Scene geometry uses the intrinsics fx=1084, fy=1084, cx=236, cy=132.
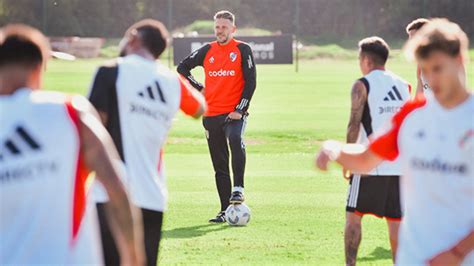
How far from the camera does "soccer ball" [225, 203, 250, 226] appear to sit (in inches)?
469

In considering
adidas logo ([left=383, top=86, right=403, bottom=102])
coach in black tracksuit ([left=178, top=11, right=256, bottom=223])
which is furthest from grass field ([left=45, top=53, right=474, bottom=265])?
adidas logo ([left=383, top=86, right=403, bottom=102])

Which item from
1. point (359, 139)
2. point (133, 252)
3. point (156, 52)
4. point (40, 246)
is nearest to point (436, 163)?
point (133, 252)

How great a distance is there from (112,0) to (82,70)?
1160 cm

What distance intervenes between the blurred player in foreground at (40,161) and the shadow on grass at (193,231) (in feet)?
22.3

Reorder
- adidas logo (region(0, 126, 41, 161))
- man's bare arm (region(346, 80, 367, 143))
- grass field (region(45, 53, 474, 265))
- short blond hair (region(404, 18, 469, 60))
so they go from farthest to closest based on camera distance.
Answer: grass field (region(45, 53, 474, 265)) < man's bare arm (region(346, 80, 367, 143)) < short blond hair (region(404, 18, 469, 60)) < adidas logo (region(0, 126, 41, 161))

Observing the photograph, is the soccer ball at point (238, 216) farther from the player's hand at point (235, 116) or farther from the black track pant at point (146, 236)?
the black track pant at point (146, 236)

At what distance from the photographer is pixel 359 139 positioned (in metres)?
8.66

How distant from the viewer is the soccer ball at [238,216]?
39.1 feet

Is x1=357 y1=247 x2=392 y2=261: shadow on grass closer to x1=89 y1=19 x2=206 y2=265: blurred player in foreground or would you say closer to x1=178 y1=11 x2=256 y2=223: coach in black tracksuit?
x1=178 y1=11 x2=256 y2=223: coach in black tracksuit

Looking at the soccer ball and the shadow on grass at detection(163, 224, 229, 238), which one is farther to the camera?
the soccer ball

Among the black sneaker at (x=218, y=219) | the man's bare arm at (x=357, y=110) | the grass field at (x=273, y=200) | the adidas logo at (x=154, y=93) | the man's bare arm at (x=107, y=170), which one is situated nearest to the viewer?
the man's bare arm at (x=107, y=170)

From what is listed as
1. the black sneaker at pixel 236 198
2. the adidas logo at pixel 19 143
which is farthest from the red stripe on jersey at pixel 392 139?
the black sneaker at pixel 236 198

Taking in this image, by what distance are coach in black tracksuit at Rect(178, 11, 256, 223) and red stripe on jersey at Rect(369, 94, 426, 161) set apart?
6932 mm

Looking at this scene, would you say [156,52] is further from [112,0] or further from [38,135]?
[112,0]
